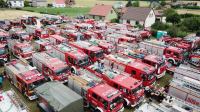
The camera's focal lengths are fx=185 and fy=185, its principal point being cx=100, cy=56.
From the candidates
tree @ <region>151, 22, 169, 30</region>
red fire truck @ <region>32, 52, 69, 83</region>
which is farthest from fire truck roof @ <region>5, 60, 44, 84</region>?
tree @ <region>151, 22, 169, 30</region>

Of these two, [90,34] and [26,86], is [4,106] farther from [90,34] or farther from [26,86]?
[90,34]

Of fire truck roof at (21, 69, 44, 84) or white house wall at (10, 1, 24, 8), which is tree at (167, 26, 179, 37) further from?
white house wall at (10, 1, 24, 8)

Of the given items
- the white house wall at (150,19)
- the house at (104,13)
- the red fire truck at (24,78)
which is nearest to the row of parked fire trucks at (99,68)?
the red fire truck at (24,78)

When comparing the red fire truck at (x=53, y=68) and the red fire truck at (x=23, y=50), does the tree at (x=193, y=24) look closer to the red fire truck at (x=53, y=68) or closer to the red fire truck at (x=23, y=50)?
the red fire truck at (x=53, y=68)

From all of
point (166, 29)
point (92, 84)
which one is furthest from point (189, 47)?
point (92, 84)

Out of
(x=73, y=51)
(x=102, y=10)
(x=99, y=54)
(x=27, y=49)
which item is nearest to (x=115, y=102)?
(x=99, y=54)

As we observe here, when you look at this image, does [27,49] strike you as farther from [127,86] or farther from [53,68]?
[127,86]
